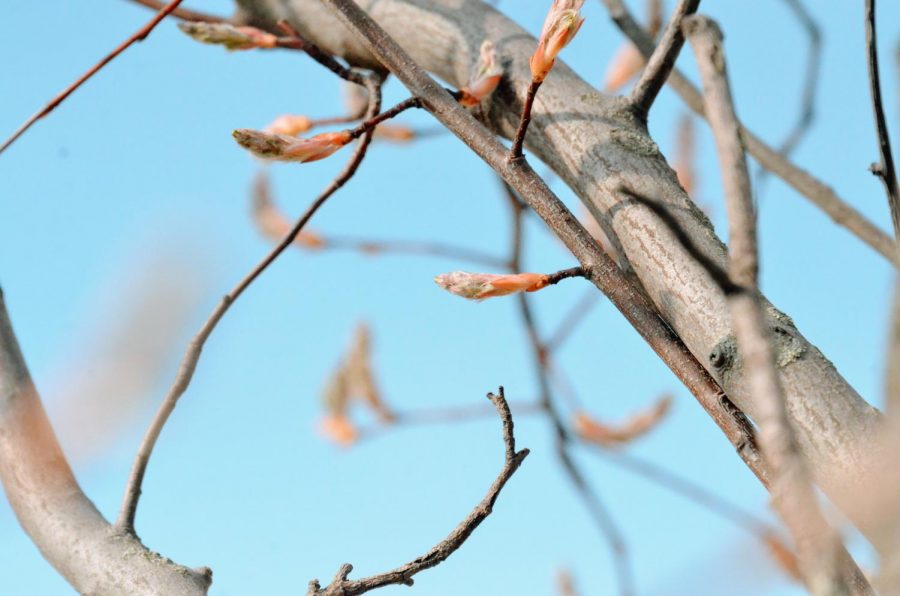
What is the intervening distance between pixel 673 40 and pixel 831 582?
0.88 m

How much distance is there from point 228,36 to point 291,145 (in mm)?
352

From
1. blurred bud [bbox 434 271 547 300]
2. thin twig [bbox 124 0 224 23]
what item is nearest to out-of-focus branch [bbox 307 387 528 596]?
blurred bud [bbox 434 271 547 300]

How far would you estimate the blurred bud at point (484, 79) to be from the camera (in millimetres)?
1264

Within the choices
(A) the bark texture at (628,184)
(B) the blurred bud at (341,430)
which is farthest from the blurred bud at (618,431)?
(A) the bark texture at (628,184)

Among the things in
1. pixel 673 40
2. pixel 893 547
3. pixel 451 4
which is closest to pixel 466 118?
pixel 673 40

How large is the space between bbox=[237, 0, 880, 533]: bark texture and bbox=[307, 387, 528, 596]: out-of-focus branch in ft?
0.67

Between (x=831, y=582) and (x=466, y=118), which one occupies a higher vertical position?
(x=831, y=582)

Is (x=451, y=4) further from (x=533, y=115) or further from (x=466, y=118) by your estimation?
(x=466, y=118)

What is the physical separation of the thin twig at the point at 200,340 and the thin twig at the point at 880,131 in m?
0.58

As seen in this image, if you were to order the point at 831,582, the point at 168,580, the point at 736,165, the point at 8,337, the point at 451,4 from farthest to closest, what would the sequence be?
the point at 451,4, the point at 8,337, the point at 168,580, the point at 736,165, the point at 831,582

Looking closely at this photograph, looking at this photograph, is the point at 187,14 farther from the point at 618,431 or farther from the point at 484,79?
the point at 618,431

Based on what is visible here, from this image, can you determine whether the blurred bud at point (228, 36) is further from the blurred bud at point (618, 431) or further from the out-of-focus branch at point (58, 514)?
the blurred bud at point (618, 431)

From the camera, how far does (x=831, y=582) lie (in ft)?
1.35

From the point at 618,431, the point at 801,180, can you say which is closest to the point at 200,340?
the point at 801,180
